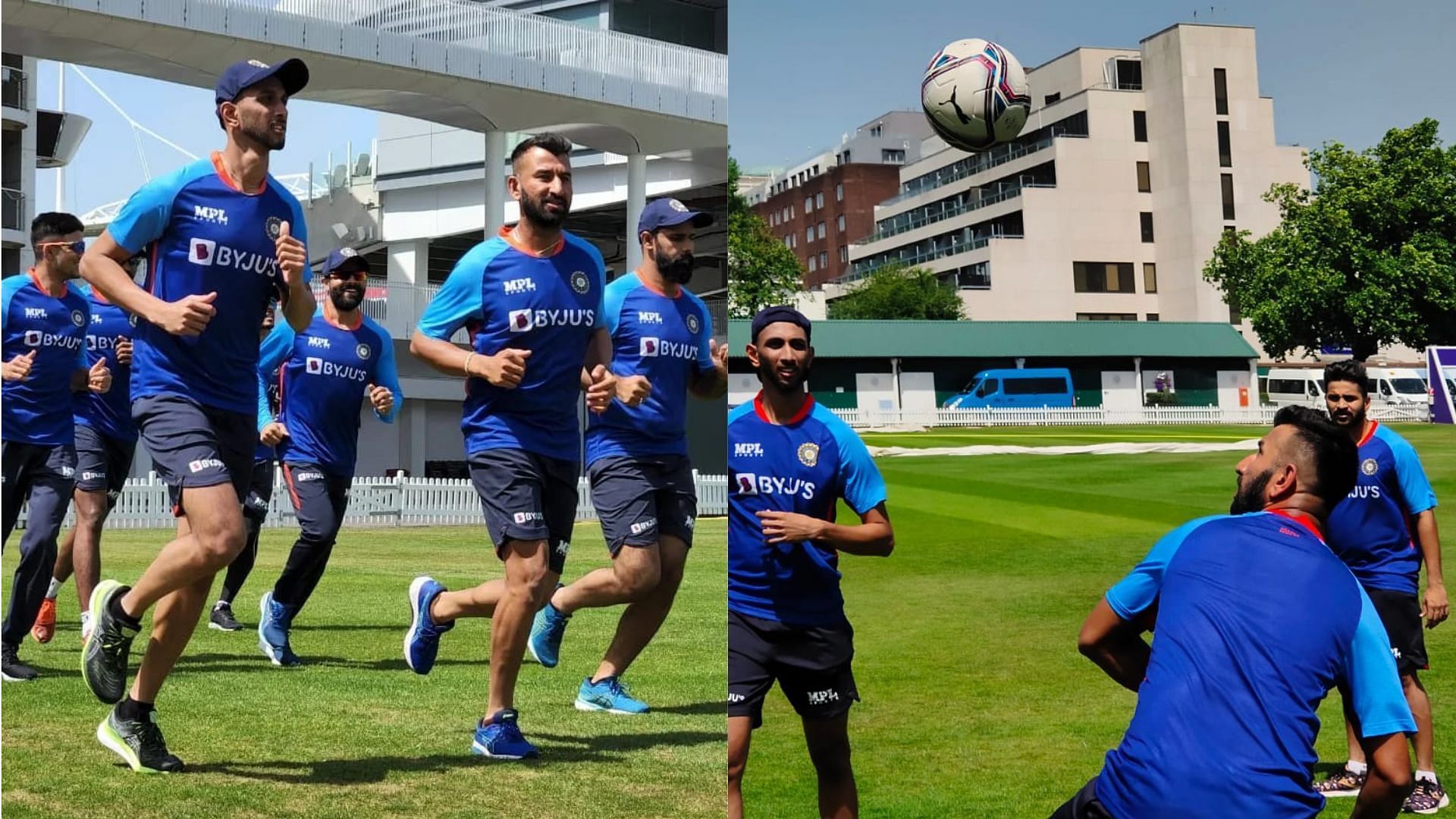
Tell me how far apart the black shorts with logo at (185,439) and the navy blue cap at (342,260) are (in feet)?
1.26

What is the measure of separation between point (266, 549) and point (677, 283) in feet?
3.90

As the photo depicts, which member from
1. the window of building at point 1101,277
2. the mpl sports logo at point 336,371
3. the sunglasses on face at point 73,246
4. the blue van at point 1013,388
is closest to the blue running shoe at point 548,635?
the mpl sports logo at point 336,371

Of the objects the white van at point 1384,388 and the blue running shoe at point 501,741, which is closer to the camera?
the blue running shoe at point 501,741

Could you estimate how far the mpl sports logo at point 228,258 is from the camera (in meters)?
3.23

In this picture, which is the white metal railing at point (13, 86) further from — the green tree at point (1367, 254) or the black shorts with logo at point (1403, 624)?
the green tree at point (1367, 254)

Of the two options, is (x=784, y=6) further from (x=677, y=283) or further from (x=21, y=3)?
(x=21, y=3)

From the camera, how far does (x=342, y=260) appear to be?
348cm

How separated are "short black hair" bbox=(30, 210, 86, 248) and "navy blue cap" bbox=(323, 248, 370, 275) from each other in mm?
516

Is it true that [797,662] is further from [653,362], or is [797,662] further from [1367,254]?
[1367,254]

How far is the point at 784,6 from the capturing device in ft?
15.0

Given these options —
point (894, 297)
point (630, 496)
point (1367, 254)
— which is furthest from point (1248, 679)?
point (1367, 254)

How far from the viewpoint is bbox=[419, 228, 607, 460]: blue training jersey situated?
3568 mm

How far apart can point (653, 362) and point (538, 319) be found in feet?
1.29

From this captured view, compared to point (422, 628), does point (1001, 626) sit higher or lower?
lower
